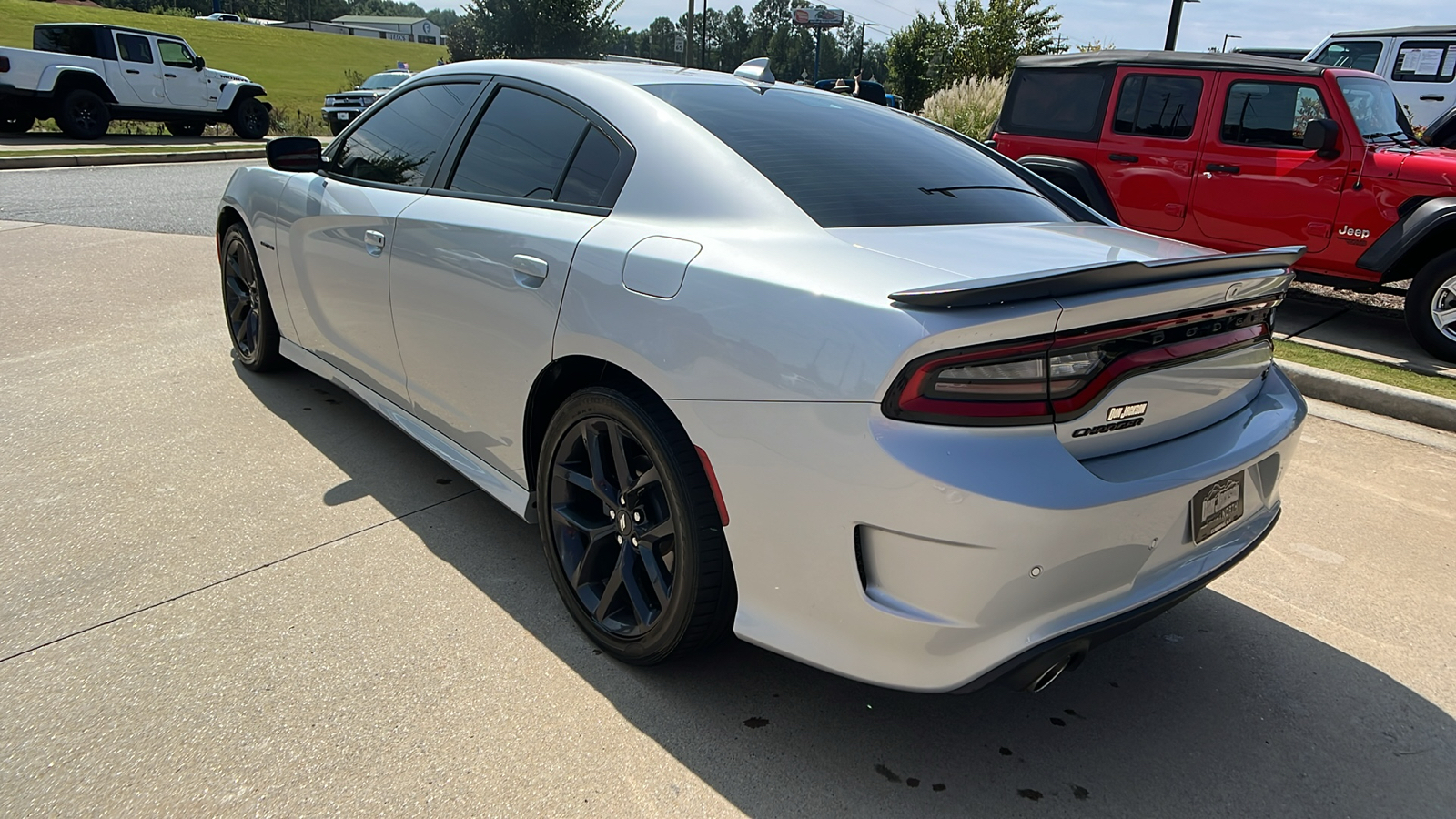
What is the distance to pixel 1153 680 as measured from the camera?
265 centimetres

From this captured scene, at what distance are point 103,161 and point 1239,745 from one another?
16712 mm

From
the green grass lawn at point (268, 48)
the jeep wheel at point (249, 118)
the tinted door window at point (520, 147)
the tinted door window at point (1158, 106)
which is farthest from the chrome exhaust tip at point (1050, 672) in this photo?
the green grass lawn at point (268, 48)

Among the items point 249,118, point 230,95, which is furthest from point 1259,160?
point 249,118

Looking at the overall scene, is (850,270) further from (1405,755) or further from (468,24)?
Answer: (468,24)

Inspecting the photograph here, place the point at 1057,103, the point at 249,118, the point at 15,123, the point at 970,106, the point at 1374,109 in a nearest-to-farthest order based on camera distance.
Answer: the point at 1374,109
the point at 1057,103
the point at 970,106
the point at 15,123
the point at 249,118

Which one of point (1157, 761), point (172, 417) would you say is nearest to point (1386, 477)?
point (1157, 761)

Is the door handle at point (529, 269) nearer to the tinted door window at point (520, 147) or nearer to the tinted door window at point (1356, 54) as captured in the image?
the tinted door window at point (520, 147)

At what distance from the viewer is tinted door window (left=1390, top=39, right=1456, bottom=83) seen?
1238 centimetres

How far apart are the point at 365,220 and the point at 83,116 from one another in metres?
17.9

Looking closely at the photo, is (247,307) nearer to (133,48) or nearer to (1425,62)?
(1425,62)

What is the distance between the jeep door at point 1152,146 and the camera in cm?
745

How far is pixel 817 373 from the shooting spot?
1951 millimetres

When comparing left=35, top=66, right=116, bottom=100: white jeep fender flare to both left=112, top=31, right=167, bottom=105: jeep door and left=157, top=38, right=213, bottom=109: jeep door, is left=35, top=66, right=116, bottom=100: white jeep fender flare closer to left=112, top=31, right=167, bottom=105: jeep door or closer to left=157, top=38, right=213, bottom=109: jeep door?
left=112, top=31, right=167, bottom=105: jeep door

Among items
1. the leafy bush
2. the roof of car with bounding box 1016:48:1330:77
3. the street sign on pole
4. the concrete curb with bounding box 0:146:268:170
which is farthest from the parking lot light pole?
the street sign on pole
